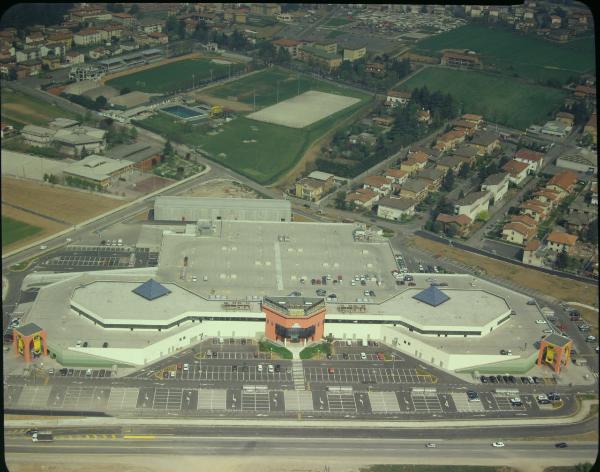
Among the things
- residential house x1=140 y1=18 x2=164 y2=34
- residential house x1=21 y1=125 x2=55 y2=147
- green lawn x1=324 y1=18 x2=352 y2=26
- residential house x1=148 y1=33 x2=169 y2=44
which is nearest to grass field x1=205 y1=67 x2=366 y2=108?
residential house x1=148 y1=33 x2=169 y2=44

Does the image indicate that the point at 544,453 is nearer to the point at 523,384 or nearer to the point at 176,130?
the point at 523,384

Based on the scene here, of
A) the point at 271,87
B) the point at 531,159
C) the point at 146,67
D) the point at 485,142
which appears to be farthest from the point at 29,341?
the point at 146,67

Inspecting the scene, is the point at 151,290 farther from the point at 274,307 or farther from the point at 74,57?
the point at 74,57

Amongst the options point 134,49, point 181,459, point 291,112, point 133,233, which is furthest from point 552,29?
point 181,459

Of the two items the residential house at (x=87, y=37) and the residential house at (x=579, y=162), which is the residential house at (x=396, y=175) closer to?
the residential house at (x=579, y=162)

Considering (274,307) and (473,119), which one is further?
(473,119)

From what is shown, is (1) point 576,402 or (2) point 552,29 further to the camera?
(2) point 552,29
